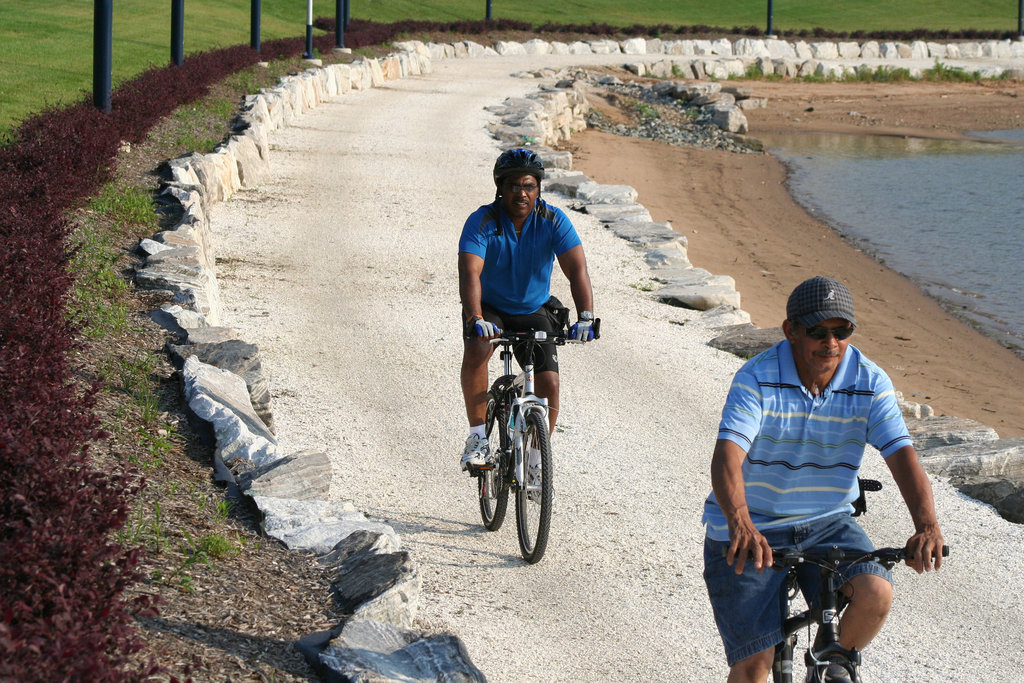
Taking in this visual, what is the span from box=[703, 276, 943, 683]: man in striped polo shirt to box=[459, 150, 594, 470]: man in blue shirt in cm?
228

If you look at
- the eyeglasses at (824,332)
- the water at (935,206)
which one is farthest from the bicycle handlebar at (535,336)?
the water at (935,206)

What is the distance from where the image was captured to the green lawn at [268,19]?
65.1ft

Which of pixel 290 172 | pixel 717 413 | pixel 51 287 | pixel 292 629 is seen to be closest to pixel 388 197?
pixel 290 172

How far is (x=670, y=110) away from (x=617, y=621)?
1263 inches

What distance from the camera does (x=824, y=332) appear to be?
381cm

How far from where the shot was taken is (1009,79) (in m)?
49.9

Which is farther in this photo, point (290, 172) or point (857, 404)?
point (290, 172)

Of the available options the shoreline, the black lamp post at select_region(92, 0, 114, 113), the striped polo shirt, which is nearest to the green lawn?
the black lamp post at select_region(92, 0, 114, 113)

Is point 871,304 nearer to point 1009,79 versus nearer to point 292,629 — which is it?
point 292,629

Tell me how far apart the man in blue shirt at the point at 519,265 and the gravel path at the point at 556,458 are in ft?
2.87

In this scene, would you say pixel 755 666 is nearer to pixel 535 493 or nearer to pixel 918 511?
pixel 918 511

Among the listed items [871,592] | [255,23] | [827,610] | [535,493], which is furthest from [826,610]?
[255,23]

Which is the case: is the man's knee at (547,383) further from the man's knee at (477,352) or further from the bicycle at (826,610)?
the bicycle at (826,610)

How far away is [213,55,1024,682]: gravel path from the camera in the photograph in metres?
5.68
